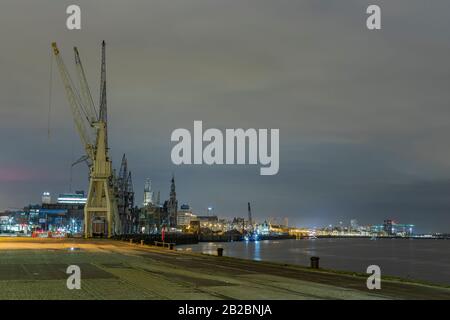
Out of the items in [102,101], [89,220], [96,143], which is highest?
[102,101]

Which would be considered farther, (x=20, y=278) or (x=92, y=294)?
(x=20, y=278)

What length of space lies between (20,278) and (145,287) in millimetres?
7995
